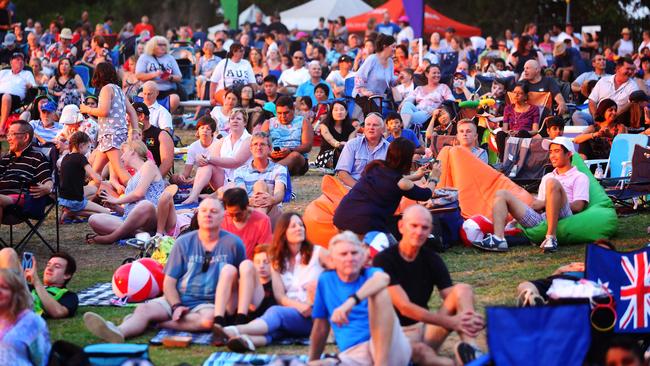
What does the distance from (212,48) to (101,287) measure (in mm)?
13798

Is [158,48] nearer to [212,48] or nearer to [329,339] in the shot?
[212,48]

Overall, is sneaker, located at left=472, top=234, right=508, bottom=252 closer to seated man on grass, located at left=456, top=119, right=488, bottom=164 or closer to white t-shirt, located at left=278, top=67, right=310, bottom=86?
seated man on grass, located at left=456, top=119, right=488, bottom=164

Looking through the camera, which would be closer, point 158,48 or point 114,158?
point 114,158

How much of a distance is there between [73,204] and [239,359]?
5057 millimetres

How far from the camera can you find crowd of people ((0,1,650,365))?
21.4 ft

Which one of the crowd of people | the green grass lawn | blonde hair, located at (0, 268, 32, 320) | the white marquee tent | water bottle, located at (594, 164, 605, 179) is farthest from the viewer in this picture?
the white marquee tent

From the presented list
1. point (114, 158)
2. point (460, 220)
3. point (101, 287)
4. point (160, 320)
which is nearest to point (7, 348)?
point (160, 320)

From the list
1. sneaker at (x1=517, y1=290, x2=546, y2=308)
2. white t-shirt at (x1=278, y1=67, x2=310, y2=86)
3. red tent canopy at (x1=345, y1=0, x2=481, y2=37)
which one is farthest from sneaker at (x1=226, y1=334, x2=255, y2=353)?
red tent canopy at (x1=345, y1=0, x2=481, y2=37)

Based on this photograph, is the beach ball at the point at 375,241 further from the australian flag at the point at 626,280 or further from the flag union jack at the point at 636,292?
the flag union jack at the point at 636,292

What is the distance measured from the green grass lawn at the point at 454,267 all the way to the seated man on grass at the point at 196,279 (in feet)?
0.47

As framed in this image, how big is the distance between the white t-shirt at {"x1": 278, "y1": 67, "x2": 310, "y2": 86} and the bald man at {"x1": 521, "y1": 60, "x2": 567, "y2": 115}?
19.7ft

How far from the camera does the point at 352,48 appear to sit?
24.0 metres

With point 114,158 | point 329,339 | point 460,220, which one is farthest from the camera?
point 114,158

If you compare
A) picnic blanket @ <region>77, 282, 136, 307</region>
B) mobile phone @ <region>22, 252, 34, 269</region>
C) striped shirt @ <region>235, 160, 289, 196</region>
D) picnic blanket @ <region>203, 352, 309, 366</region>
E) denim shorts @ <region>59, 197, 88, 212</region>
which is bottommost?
picnic blanket @ <region>77, 282, 136, 307</region>
